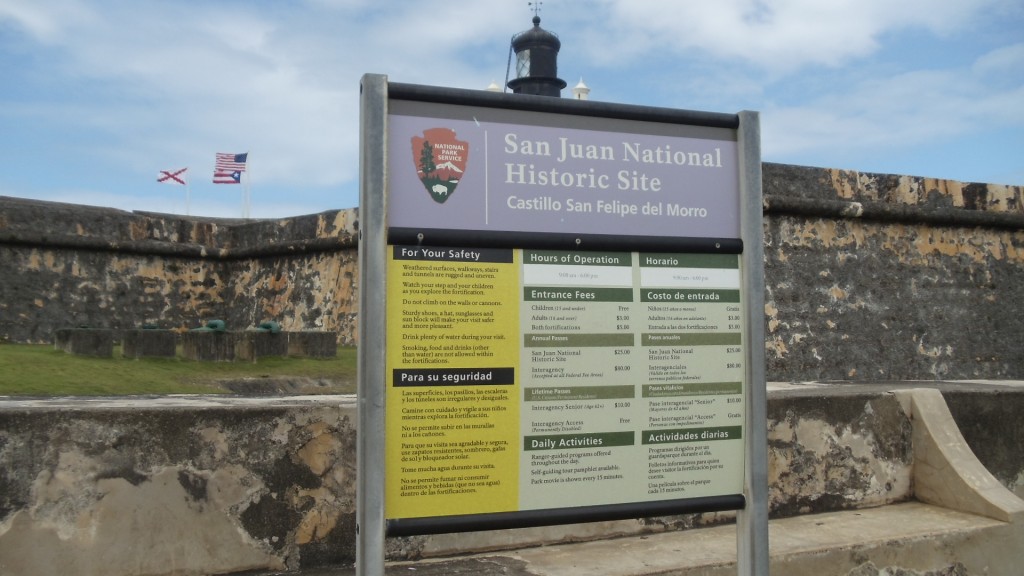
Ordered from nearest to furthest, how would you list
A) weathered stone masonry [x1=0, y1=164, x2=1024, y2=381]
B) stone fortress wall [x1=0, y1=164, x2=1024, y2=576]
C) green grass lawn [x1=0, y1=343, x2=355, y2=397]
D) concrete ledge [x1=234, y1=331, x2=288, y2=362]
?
stone fortress wall [x1=0, y1=164, x2=1024, y2=576], green grass lawn [x1=0, y1=343, x2=355, y2=397], concrete ledge [x1=234, y1=331, x2=288, y2=362], weathered stone masonry [x1=0, y1=164, x2=1024, y2=381]

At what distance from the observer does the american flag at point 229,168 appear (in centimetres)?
1816

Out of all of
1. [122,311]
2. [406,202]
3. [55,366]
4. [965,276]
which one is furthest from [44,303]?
[965,276]

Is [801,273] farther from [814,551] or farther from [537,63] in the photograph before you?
[537,63]

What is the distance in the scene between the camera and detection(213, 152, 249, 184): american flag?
18156 millimetres

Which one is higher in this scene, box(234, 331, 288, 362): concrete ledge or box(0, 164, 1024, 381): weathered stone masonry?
box(0, 164, 1024, 381): weathered stone masonry

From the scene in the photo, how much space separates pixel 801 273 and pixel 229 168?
13.7m

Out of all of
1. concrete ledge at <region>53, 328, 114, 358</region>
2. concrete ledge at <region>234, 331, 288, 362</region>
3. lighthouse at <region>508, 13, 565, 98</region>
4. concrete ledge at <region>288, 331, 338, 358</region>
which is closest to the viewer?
concrete ledge at <region>53, 328, 114, 358</region>

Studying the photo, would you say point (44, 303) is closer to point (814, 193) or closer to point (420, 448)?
point (814, 193)

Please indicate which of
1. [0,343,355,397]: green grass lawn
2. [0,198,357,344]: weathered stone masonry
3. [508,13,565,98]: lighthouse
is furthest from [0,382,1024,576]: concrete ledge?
[508,13,565,98]: lighthouse

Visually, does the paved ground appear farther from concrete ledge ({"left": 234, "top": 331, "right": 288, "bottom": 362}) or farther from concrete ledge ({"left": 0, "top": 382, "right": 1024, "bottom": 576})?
concrete ledge ({"left": 234, "top": 331, "right": 288, "bottom": 362})

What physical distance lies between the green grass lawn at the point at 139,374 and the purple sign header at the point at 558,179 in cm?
239

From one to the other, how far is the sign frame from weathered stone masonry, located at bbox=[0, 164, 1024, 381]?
20.3ft

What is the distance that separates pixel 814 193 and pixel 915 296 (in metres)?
1.60

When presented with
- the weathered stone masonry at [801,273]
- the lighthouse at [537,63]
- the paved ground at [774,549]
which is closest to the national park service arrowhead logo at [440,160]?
the paved ground at [774,549]
